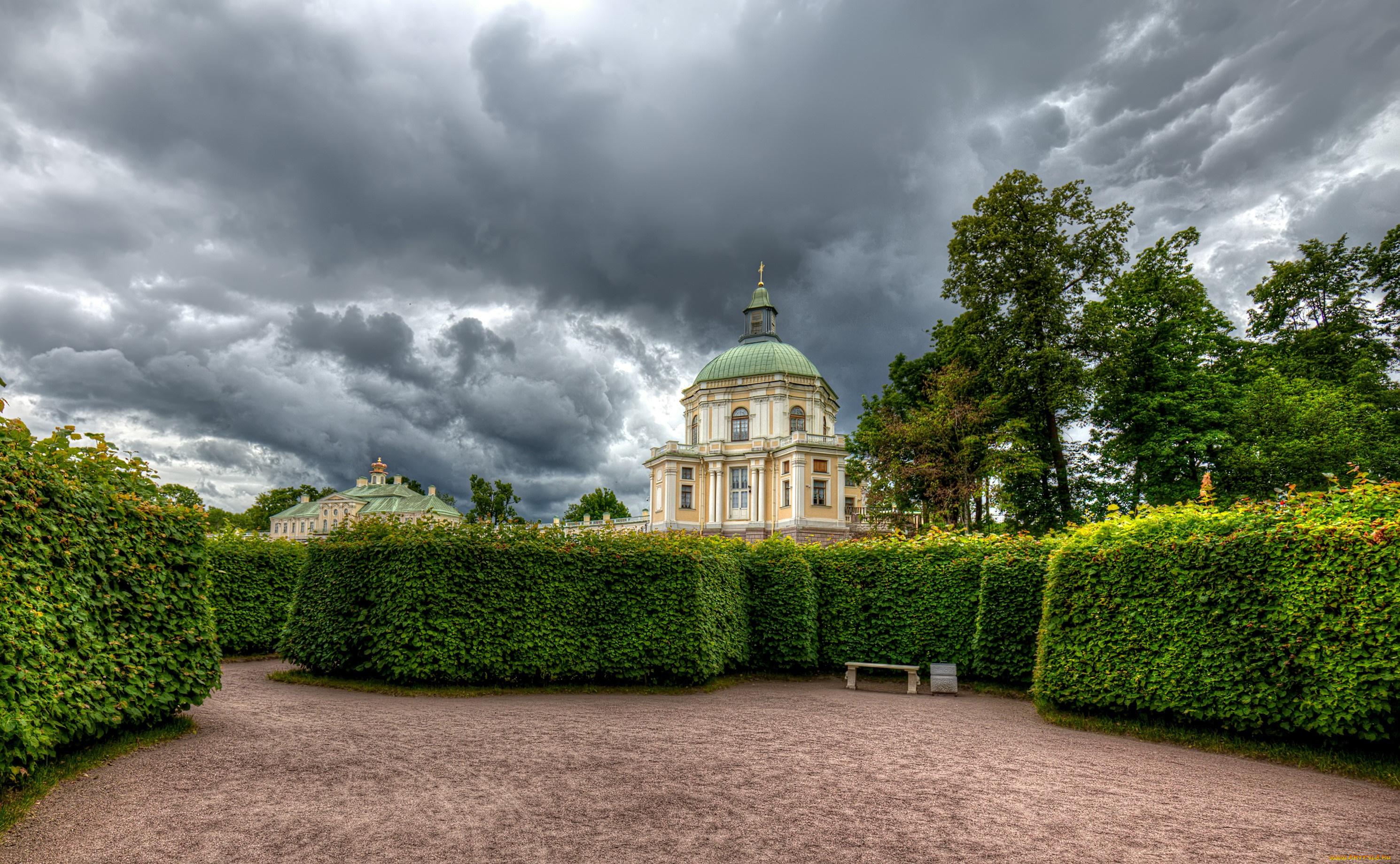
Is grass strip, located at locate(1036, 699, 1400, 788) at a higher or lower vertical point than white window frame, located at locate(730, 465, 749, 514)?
lower

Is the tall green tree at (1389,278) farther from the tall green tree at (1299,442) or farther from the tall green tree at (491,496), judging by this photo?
the tall green tree at (491,496)

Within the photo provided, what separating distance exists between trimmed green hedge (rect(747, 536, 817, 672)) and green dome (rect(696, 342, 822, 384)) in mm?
40296

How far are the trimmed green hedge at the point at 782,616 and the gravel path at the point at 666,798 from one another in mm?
5650

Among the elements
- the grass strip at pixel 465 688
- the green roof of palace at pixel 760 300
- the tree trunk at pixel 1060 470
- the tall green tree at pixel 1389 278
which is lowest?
the grass strip at pixel 465 688

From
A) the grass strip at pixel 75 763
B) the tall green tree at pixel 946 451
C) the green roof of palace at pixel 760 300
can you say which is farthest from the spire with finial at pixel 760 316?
the grass strip at pixel 75 763

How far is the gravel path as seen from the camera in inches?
166

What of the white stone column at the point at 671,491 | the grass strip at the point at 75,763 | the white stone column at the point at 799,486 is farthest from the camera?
the white stone column at the point at 671,491

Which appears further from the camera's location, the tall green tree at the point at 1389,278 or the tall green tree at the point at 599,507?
the tall green tree at the point at 599,507

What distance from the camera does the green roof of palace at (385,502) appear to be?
8038 centimetres

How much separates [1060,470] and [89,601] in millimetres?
24455

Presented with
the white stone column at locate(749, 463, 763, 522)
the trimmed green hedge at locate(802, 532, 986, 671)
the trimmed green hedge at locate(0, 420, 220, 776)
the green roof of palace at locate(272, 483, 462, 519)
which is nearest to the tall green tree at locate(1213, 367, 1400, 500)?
the trimmed green hedge at locate(802, 532, 986, 671)

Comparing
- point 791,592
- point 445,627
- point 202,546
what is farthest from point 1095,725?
point 202,546

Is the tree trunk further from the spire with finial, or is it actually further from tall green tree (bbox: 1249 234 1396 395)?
the spire with finial

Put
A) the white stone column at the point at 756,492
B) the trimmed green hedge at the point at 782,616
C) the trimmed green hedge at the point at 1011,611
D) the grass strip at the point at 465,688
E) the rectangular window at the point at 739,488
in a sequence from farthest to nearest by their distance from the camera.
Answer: the rectangular window at the point at 739,488
the white stone column at the point at 756,492
the trimmed green hedge at the point at 782,616
the trimmed green hedge at the point at 1011,611
the grass strip at the point at 465,688
